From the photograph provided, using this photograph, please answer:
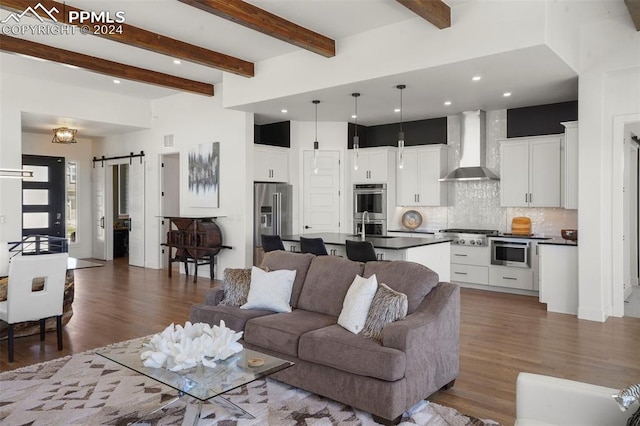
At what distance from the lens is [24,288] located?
4.03 m

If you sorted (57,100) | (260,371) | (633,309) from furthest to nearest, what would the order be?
(57,100) < (633,309) < (260,371)

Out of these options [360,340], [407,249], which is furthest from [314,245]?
[360,340]

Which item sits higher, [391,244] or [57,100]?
[57,100]

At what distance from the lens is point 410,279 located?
346 cm

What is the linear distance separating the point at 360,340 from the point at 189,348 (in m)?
1.08

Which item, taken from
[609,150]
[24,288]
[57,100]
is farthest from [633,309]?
[57,100]

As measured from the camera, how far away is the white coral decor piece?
2.49 metres

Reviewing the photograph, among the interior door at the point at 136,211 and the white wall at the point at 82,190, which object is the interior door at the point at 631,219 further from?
the white wall at the point at 82,190

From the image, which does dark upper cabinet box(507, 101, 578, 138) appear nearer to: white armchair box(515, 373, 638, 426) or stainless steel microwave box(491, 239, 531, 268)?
stainless steel microwave box(491, 239, 531, 268)

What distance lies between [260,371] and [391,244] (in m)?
3.19

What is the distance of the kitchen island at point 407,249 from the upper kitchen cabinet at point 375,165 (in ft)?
8.29

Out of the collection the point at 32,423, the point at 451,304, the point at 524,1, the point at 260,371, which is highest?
the point at 524,1

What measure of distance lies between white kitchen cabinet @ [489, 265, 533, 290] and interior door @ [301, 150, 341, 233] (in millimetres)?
2984

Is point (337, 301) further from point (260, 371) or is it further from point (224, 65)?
point (224, 65)
